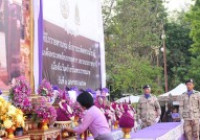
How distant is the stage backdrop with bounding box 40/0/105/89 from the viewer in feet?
30.9

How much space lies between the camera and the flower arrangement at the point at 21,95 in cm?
687

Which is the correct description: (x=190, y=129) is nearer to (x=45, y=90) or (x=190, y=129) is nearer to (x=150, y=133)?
(x=150, y=133)

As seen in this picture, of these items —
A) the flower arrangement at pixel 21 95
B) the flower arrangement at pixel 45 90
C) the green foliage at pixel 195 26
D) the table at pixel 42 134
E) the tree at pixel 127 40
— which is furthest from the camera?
the green foliage at pixel 195 26

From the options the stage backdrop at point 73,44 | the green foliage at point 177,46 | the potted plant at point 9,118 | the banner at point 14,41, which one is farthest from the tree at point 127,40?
the potted plant at point 9,118

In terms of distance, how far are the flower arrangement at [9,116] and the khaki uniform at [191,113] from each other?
5473mm

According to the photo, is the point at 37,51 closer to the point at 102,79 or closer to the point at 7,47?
the point at 7,47

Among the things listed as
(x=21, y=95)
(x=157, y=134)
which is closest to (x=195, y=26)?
(x=157, y=134)

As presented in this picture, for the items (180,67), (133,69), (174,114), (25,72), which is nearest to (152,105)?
(25,72)

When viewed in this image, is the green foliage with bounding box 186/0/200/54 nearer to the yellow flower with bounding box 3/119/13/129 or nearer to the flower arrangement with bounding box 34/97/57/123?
the flower arrangement with bounding box 34/97/57/123

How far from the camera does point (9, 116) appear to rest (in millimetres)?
5922

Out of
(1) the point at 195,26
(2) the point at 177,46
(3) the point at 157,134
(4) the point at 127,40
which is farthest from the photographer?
(2) the point at 177,46

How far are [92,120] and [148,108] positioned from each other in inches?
216

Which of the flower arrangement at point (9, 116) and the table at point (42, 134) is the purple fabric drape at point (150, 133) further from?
the flower arrangement at point (9, 116)

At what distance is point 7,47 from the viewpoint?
302 inches
